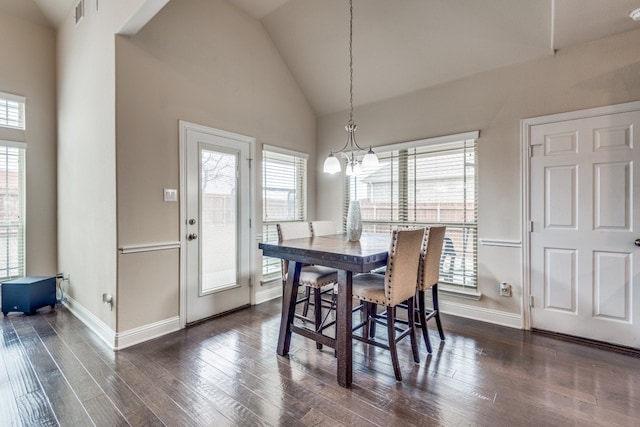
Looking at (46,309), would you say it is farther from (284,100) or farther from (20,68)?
(284,100)

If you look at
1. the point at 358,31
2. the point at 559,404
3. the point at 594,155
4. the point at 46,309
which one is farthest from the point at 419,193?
the point at 46,309

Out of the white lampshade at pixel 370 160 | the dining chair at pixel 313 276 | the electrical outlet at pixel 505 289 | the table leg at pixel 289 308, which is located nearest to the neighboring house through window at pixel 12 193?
the dining chair at pixel 313 276

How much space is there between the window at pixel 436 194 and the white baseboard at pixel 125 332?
8.64 feet

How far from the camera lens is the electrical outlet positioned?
3119 millimetres

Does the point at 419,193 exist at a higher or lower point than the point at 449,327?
higher

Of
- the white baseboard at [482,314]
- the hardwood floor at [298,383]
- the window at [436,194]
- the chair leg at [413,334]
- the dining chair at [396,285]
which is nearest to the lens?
the hardwood floor at [298,383]

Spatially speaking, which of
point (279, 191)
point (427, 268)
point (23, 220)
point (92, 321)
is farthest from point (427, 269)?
point (23, 220)

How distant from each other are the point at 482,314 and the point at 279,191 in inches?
112

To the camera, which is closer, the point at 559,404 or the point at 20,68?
the point at 559,404

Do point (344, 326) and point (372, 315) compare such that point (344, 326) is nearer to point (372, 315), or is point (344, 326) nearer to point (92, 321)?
point (372, 315)

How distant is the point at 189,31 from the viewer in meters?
3.09

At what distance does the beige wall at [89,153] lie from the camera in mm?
2678

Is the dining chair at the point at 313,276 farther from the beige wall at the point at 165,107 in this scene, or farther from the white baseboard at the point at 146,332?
the white baseboard at the point at 146,332

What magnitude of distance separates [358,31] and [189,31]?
70.5 inches
